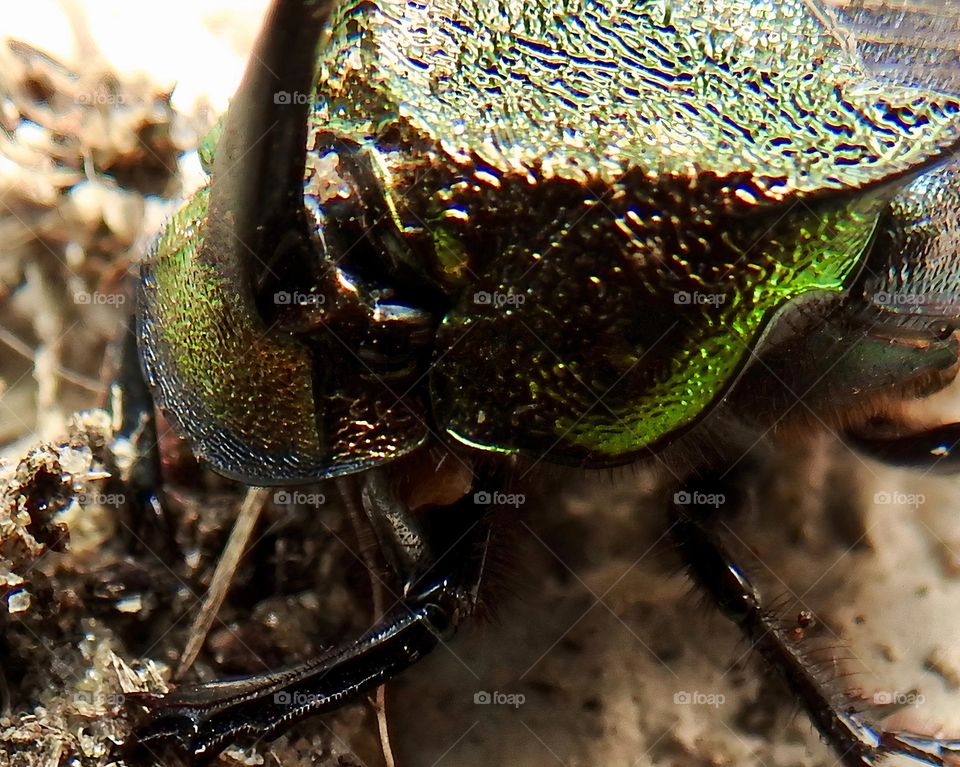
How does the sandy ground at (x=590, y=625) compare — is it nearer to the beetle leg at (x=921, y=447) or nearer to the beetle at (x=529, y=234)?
the beetle leg at (x=921, y=447)

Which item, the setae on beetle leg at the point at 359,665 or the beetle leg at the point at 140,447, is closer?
the setae on beetle leg at the point at 359,665

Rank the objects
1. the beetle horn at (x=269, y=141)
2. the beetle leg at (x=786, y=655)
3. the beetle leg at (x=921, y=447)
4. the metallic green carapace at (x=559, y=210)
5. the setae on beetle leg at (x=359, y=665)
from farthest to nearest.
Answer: the beetle leg at (x=921, y=447)
the beetle leg at (x=786, y=655)
the setae on beetle leg at (x=359, y=665)
the metallic green carapace at (x=559, y=210)
the beetle horn at (x=269, y=141)

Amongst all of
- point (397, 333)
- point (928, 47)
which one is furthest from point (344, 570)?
point (928, 47)

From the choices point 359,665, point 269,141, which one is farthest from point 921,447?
point 269,141

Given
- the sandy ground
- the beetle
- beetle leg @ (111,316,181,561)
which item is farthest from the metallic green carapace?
beetle leg @ (111,316,181,561)

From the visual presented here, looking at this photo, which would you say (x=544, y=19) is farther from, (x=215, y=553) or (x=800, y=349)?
(x=215, y=553)

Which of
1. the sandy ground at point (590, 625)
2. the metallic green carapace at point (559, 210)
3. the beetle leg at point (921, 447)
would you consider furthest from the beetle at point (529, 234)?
the beetle leg at point (921, 447)

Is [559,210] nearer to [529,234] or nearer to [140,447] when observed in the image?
[529,234]

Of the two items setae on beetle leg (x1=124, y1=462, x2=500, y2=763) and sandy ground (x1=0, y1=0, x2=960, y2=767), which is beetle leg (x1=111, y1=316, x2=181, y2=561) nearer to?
sandy ground (x1=0, y1=0, x2=960, y2=767)
